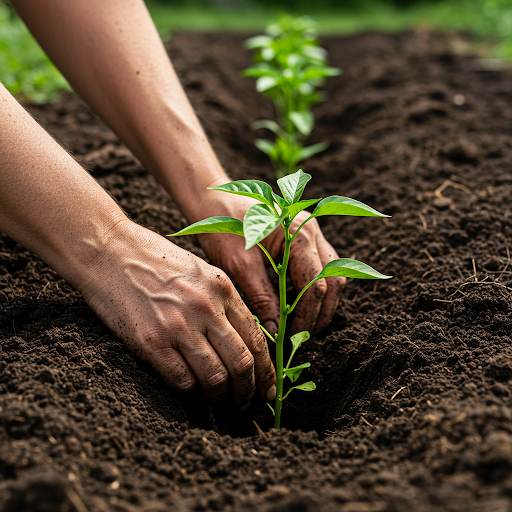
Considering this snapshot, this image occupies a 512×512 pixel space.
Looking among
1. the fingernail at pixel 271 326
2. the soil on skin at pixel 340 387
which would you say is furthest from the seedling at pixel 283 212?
the soil on skin at pixel 340 387

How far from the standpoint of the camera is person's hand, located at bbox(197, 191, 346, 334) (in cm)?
174

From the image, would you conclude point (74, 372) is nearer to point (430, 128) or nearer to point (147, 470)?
point (147, 470)

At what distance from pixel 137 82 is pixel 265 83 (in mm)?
1002

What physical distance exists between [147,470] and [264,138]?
328cm

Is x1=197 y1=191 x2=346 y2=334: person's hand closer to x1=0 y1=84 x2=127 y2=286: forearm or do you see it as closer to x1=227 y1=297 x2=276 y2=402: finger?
x1=227 y1=297 x2=276 y2=402: finger

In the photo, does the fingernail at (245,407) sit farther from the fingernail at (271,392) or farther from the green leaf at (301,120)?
the green leaf at (301,120)

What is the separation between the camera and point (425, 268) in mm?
1953

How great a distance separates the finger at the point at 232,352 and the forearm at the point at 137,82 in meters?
0.60

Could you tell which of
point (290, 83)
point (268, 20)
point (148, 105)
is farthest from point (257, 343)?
point (268, 20)

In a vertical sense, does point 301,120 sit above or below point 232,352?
above

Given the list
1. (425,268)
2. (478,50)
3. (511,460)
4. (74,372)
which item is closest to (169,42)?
(478,50)

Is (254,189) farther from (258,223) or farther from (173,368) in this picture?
(173,368)

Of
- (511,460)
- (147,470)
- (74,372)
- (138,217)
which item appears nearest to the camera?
(511,460)

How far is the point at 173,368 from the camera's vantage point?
4.72 feet
